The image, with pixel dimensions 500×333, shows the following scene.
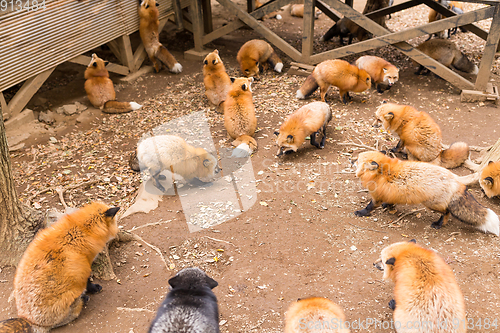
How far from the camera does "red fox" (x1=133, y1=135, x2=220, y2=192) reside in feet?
18.0

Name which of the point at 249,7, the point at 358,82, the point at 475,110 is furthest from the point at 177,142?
the point at 249,7

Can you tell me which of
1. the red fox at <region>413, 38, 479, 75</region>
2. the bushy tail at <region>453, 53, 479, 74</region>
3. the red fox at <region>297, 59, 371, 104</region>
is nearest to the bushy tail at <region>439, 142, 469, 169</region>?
the red fox at <region>297, 59, 371, 104</region>

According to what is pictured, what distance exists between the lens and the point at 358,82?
760 centimetres

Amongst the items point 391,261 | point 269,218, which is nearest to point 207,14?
point 269,218

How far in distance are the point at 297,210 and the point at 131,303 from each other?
246cm

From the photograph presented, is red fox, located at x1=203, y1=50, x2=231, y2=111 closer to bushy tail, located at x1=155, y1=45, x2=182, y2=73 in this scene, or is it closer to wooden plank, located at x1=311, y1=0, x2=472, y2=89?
bushy tail, located at x1=155, y1=45, x2=182, y2=73

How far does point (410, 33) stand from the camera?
775 cm

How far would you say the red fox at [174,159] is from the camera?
5484 mm

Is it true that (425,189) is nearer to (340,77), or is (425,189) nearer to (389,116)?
(389,116)

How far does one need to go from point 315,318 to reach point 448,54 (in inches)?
323

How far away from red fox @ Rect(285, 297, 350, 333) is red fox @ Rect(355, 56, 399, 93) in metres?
6.36

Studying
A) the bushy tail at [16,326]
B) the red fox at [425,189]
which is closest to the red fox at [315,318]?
the red fox at [425,189]

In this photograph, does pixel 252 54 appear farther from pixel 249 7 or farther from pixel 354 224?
pixel 354 224

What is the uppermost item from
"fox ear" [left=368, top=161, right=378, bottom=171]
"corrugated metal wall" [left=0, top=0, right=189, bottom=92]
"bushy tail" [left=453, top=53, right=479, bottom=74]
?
"corrugated metal wall" [left=0, top=0, right=189, bottom=92]
